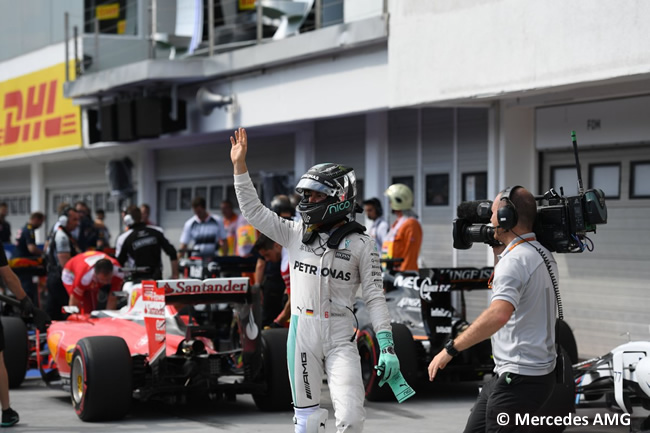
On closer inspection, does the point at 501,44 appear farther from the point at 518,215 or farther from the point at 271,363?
the point at 518,215

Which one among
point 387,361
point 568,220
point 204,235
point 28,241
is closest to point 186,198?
point 28,241

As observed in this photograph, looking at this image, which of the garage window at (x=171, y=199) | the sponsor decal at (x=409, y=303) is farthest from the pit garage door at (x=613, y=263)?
the garage window at (x=171, y=199)

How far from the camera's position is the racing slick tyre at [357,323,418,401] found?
962 centimetres

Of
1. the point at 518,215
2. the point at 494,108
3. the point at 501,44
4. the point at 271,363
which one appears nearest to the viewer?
the point at 518,215

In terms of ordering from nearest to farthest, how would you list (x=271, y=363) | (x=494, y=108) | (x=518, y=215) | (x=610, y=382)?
(x=518, y=215)
(x=610, y=382)
(x=271, y=363)
(x=494, y=108)

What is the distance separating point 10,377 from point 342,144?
27.2 feet

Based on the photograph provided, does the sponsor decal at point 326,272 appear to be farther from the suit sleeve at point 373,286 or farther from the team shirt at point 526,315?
the team shirt at point 526,315

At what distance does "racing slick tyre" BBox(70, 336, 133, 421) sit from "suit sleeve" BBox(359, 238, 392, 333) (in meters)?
Result: 3.25

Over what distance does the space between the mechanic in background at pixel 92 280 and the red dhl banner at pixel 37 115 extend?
12575 millimetres

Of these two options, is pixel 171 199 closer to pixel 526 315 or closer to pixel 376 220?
pixel 376 220

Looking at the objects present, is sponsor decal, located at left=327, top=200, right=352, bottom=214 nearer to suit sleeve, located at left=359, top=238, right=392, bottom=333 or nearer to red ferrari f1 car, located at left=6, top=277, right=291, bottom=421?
suit sleeve, located at left=359, top=238, right=392, bottom=333

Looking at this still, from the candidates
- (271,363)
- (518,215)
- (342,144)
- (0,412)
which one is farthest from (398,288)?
(342,144)

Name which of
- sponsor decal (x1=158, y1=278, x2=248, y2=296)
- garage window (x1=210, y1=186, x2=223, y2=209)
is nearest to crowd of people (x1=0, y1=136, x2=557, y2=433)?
sponsor decal (x1=158, y1=278, x2=248, y2=296)

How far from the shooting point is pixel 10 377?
11.0 metres
